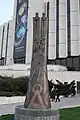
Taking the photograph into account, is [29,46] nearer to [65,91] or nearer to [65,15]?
[65,15]

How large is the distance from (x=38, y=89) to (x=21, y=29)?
47.9 meters

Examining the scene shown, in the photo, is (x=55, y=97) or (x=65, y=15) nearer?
(x=55, y=97)

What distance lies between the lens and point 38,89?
10406mm

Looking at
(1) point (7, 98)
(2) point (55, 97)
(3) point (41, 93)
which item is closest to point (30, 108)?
(3) point (41, 93)

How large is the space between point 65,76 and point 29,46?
1804cm

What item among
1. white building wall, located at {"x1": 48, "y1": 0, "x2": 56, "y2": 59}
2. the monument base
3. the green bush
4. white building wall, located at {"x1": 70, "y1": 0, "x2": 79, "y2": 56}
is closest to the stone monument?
the monument base

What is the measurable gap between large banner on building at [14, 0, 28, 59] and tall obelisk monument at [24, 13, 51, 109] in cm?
4436

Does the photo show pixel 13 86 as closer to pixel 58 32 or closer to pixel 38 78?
pixel 38 78

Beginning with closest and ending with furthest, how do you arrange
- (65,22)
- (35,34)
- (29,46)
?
(35,34), (65,22), (29,46)

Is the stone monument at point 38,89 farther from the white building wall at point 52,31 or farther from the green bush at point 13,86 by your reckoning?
the white building wall at point 52,31

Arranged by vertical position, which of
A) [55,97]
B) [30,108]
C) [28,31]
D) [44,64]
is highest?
[28,31]


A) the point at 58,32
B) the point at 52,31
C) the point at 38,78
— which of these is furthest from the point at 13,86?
the point at 52,31

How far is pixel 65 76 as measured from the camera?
38.8 metres

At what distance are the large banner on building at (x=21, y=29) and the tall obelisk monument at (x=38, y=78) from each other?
44.4 m
